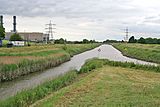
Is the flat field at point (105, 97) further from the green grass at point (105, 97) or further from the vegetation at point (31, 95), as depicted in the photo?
the vegetation at point (31, 95)

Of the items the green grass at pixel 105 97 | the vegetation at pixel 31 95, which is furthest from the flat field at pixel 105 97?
the vegetation at pixel 31 95

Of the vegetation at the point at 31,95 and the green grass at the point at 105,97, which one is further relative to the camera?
the vegetation at the point at 31,95

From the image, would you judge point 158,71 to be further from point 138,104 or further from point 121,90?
point 138,104

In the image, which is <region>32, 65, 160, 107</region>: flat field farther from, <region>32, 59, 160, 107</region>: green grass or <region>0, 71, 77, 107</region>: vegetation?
<region>0, 71, 77, 107</region>: vegetation

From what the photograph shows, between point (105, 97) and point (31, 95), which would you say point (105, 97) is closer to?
point (105, 97)

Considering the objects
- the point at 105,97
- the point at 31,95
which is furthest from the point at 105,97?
the point at 31,95

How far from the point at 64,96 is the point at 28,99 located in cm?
178

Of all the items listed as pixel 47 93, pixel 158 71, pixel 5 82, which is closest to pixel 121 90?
pixel 47 93

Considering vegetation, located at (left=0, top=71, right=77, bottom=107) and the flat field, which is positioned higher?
the flat field

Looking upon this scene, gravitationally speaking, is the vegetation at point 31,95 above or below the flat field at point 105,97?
below

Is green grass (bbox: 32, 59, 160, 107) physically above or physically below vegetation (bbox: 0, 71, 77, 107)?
above

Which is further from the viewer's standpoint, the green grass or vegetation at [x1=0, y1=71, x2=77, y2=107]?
vegetation at [x1=0, y1=71, x2=77, y2=107]


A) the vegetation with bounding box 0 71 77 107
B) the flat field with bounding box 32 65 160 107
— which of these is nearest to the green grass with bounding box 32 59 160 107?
the flat field with bounding box 32 65 160 107

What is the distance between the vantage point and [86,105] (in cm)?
1079
